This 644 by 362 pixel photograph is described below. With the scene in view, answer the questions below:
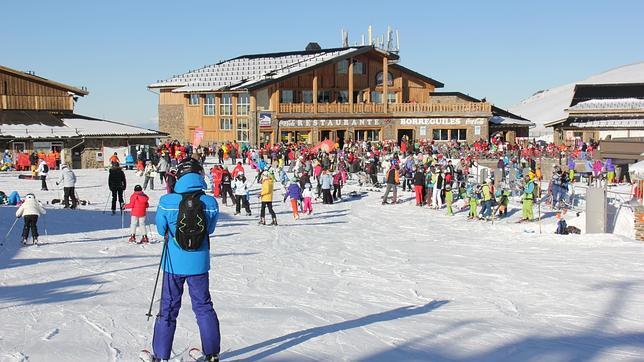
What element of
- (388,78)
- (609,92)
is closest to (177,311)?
(388,78)

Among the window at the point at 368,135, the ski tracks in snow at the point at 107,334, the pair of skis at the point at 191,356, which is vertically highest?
the window at the point at 368,135

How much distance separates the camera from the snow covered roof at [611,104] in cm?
4666

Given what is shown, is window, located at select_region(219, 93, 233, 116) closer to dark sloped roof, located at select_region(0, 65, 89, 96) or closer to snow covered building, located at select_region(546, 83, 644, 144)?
dark sloped roof, located at select_region(0, 65, 89, 96)

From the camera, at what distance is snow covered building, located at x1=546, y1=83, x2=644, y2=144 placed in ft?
149

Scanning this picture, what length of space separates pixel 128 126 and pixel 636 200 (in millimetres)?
29502

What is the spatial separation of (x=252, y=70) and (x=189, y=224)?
156 feet

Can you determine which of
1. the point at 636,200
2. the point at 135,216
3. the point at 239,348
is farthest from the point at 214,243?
the point at 636,200

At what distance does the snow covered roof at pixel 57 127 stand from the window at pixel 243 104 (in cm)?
643

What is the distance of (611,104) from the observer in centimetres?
4722

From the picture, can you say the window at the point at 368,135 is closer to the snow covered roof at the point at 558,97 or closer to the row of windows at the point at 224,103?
the row of windows at the point at 224,103

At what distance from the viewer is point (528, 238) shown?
17391 millimetres

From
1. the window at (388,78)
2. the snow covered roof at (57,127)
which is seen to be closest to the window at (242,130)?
the snow covered roof at (57,127)

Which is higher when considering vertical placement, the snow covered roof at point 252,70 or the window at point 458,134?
the snow covered roof at point 252,70

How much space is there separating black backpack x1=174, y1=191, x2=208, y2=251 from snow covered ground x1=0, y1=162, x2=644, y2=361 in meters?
1.22
